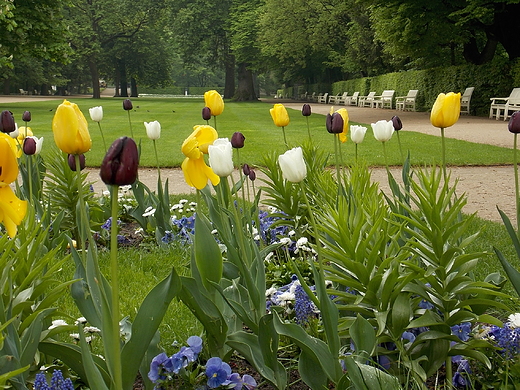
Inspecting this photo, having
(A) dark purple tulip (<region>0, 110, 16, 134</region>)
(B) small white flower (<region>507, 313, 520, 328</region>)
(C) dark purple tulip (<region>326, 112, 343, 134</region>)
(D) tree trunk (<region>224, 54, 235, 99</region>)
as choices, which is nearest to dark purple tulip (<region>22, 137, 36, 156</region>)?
(A) dark purple tulip (<region>0, 110, 16, 134</region>)

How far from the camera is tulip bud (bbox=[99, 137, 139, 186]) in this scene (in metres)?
0.98

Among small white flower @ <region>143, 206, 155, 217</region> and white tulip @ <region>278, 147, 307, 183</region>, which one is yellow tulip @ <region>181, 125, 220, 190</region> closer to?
white tulip @ <region>278, 147, 307, 183</region>

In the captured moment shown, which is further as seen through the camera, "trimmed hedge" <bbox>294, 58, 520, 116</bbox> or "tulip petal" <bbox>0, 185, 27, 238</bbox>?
"trimmed hedge" <bbox>294, 58, 520, 116</bbox>

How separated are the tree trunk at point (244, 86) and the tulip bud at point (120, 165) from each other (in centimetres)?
4270

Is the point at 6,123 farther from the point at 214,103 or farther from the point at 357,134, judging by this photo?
the point at 357,134

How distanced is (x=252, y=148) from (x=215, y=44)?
32704 mm

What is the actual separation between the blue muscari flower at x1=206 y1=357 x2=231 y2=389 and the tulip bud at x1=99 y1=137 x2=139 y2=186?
90 centimetres

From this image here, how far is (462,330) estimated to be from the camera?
190 centimetres

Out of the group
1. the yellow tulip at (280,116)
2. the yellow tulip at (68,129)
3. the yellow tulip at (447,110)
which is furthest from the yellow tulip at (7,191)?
the yellow tulip at (280,116)

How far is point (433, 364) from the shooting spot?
1.82 meters

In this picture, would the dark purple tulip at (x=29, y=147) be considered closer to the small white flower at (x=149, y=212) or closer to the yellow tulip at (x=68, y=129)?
the yellow tulip at (x=68, y=129)

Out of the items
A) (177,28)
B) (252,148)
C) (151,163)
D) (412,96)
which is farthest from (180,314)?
(177,28)

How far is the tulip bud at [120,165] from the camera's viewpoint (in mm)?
983

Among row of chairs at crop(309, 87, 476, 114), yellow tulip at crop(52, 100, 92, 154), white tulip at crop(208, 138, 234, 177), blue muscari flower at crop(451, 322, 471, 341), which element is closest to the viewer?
yellow tulip at crop(52, 100, 92, 154)
